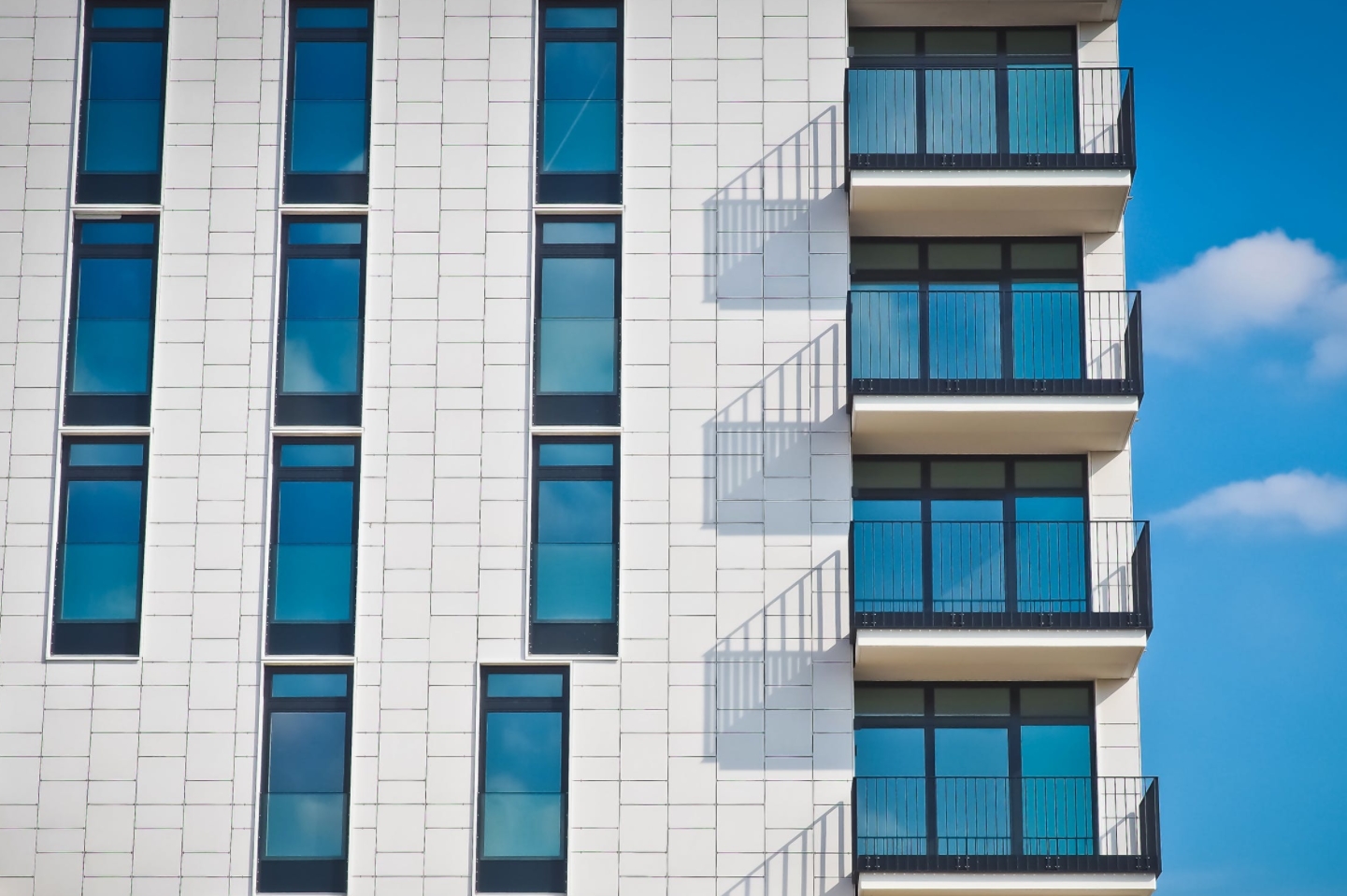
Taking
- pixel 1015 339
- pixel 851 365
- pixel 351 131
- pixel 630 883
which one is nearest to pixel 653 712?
pixel 630 883

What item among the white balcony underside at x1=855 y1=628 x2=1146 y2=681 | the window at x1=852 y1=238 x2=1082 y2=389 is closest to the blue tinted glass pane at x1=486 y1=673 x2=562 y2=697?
the white balcony underside at x1=855 y1=628 x2=1146 y2=681

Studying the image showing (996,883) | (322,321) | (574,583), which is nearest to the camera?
(996,883)

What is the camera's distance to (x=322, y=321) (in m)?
24.7

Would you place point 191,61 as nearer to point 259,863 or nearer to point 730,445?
point 730,445

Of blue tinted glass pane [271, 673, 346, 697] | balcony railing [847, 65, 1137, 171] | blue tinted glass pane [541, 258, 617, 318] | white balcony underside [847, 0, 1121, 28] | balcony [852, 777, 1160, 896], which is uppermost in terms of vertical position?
white balcony underside [847, 0, 1121, 28]

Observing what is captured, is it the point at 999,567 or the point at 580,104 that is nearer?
the point at 999,567

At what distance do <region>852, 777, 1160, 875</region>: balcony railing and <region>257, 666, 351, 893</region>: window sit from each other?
6925 mm

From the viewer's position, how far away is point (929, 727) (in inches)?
962

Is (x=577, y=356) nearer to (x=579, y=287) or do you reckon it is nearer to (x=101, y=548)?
(x=579, y=287)

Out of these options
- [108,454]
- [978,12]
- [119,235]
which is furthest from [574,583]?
[978,12]

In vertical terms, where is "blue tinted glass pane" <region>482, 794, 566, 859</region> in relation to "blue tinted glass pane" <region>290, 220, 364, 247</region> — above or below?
below

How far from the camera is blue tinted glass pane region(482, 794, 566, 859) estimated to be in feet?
75.8

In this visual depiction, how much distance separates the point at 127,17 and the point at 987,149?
42.1 feet

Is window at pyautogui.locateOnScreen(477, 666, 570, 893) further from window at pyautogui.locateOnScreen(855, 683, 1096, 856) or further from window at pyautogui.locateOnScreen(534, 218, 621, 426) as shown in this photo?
window at pyautogui.locateOnScreen(855, 683, 1096, 856)
